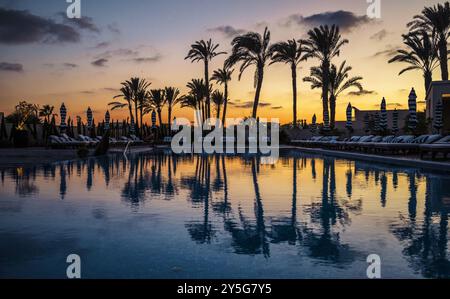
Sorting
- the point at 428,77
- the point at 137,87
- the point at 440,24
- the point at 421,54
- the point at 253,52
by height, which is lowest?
the point at 428,77

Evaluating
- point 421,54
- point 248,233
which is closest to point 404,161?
point 248,233

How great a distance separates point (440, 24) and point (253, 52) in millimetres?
14567

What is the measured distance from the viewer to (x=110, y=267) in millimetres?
3908

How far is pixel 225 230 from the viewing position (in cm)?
545

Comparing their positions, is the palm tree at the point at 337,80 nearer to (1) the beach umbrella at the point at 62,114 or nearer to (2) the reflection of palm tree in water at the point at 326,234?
(1) the beach umbrella at the point at 62,114

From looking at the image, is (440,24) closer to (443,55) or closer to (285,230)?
(443,55)

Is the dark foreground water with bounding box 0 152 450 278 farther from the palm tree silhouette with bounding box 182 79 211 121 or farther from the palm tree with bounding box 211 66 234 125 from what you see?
the palm tree silhouette with bounding box 182 79 211 121

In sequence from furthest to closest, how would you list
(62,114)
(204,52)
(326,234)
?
1. (204,52)
2. (62,114)
3. (326,234)

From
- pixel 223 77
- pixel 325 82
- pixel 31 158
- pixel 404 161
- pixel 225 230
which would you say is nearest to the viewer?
pixel 225 230

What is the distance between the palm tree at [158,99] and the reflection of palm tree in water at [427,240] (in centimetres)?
4943

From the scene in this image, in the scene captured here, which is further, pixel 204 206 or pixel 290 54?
pixel 290 54

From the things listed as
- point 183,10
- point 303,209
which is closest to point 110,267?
point 303,209
